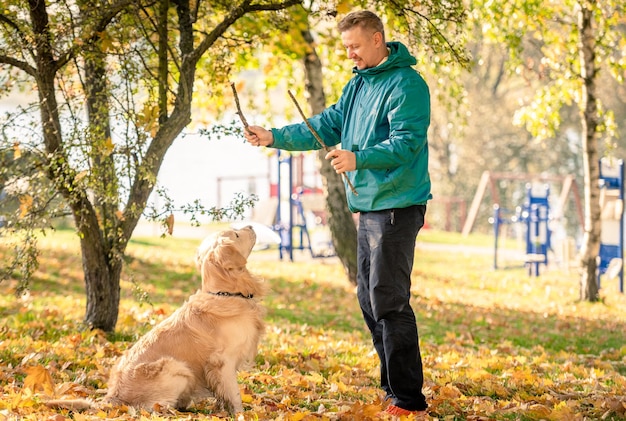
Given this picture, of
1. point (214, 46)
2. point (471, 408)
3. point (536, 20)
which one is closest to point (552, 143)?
point (536, 20)

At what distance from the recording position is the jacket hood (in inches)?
163

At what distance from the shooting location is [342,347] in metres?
6.82

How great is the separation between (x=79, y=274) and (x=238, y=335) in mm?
8310

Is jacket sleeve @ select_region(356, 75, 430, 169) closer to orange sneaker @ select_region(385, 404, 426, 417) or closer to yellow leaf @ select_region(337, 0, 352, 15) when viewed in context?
orange sneaker @ select_region(385, 404, 426, 417)

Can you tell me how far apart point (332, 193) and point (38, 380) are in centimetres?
700

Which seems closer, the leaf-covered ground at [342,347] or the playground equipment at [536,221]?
the leaf-covered ground at [342,347]

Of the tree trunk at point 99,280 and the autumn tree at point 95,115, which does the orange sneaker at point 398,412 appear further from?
the tree trunk at point 99,280

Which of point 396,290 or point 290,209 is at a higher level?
point 290,209

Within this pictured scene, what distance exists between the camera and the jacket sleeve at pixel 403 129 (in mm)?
3893

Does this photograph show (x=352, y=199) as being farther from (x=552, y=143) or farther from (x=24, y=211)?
(x=552, y=143)

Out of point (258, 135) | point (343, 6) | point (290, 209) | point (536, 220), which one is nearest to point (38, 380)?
point (258, 135)

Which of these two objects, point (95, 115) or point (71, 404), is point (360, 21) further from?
point (95, 115)

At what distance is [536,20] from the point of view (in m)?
10.0

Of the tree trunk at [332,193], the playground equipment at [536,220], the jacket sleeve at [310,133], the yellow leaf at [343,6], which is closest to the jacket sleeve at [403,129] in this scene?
the jacket sleeve at [310,133]
